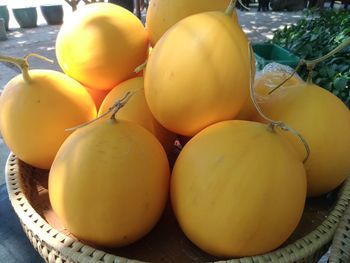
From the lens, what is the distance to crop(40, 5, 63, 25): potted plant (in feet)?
18.3

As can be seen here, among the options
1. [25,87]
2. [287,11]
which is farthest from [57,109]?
[287,11]

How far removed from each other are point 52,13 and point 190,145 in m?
5.78

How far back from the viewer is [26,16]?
5.46 metres

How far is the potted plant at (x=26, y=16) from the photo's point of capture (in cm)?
539

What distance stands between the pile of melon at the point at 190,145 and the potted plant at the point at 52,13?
5509 millimetres

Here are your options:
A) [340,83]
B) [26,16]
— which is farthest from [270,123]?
[26,16]

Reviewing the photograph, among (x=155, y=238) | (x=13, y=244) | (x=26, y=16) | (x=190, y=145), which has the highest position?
(x=190, y=145)

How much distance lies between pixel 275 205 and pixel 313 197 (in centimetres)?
23

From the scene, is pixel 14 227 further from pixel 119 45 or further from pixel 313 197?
pixel 313 197

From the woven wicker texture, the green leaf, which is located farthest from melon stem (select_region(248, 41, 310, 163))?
the green leaf

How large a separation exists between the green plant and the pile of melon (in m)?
1.11

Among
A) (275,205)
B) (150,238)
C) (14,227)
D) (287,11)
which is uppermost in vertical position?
(275,205)

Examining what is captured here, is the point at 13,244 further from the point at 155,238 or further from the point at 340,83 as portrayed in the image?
the point at 340,83

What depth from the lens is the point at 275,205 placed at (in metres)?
0.48
